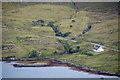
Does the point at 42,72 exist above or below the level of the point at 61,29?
below

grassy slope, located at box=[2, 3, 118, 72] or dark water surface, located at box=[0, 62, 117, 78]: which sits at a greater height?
grassy slope, located at box=[2, 3, 118, 72]

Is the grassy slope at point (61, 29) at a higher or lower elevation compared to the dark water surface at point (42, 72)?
higher

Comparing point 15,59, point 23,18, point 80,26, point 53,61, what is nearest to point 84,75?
point 53,61

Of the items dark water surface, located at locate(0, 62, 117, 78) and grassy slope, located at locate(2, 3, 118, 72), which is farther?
grassy slope, located at locate(2, 3, 118, 72)

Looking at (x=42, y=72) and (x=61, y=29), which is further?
(x=61, y=29)

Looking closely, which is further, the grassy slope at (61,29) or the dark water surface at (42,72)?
the grassy slope at (61,29)
